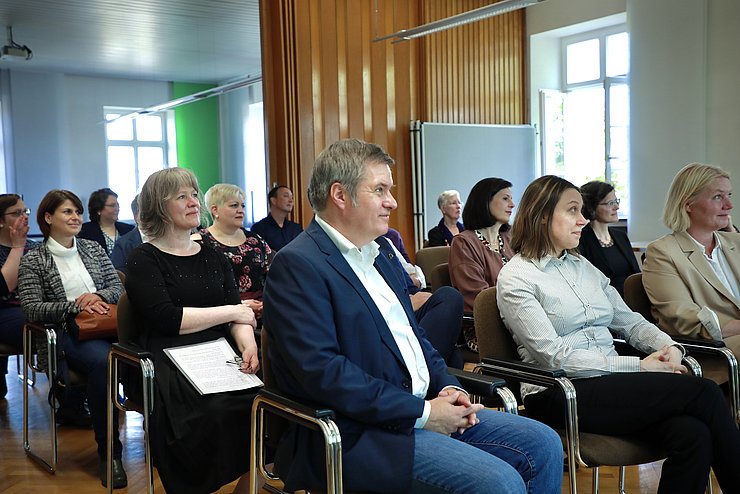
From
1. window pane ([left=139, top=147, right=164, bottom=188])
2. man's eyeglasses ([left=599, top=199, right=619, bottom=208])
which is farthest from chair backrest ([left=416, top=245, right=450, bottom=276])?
window pane ([left=139, top=147, right=164, bottom=188])

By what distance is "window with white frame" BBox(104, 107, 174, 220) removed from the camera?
31.7 ft

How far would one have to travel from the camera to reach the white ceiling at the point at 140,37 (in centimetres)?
867

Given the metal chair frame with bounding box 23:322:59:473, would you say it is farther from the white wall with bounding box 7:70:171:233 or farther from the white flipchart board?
the white wall with bounding box 7:70:171:233

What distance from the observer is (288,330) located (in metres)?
2.08

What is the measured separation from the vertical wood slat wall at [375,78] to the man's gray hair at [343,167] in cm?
577

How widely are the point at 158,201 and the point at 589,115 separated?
761 cm

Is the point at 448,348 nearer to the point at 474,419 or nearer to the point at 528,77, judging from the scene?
the point at 474,419

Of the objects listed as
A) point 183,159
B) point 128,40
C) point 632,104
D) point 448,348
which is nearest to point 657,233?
point 632,104

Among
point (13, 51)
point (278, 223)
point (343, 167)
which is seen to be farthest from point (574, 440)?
point (13, 51)

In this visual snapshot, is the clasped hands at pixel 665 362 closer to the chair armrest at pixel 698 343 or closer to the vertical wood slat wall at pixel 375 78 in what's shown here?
the chair armrest at pixel 698 343

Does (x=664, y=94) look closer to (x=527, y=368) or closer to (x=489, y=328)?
Answer: (x=489, y=328)

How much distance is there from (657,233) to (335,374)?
6336 mm

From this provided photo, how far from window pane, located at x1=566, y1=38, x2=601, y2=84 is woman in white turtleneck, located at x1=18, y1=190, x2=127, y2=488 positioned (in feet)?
23.6

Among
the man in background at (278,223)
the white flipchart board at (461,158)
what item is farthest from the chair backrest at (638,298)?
the white flipchart board at (461,158)
